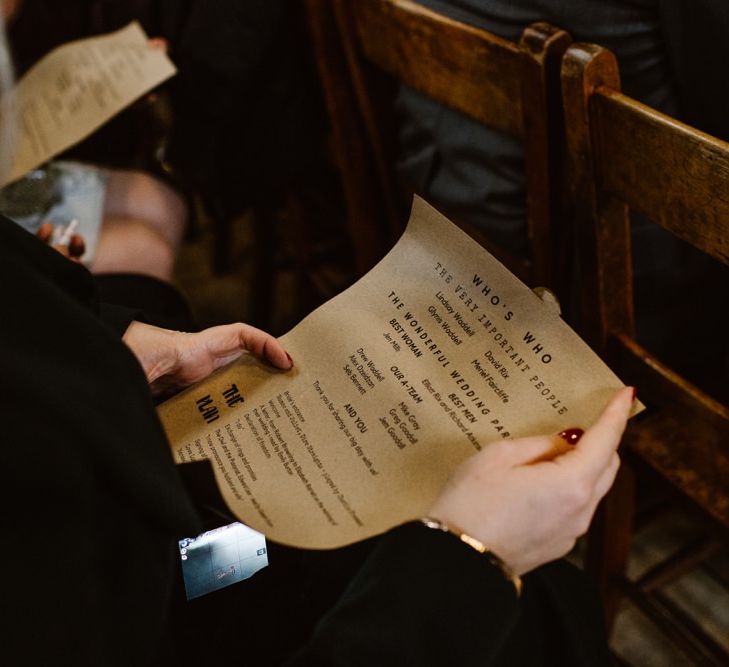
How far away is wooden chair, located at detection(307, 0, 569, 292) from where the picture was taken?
0.78 metres

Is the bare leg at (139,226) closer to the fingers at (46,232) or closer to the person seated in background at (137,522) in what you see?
the fingers at (46,232)

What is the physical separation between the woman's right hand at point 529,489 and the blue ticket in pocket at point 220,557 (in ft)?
0.65

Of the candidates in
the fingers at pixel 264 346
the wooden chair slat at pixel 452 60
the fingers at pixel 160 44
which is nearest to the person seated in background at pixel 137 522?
the fingers at pixel 264 346

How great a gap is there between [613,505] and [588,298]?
11.8 inches

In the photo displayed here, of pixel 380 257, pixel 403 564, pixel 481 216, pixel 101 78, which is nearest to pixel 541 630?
pixel 403 564

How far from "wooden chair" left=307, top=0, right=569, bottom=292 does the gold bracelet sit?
0.25 metres

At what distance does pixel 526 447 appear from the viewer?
0.50 metres

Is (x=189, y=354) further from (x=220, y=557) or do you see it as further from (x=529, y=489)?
(x=529, y=489)

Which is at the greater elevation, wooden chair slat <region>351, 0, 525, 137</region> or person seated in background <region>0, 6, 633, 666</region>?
wooden chair slat <region>351, 0, 525, 137</region>

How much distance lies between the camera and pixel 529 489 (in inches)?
19.4

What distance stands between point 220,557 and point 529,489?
28 centimetres

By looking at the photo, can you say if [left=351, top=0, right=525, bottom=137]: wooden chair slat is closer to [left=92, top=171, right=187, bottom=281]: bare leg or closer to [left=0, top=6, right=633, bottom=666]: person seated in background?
[left=0, top=6, right=633, bottom=666]: person seated in background

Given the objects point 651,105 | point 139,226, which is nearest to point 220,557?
point 651,105

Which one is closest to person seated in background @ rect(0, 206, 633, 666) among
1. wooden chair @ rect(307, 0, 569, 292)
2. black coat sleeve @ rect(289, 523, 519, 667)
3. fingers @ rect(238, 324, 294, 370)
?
black coat sleeve @ rect(289, 523, 519, 667)
